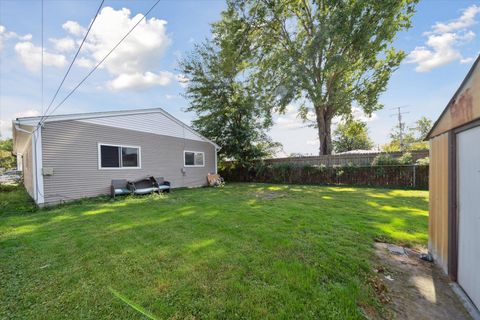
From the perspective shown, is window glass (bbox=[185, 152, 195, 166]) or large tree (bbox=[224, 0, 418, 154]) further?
large tree (bbox=[224, 0, 418, 154])

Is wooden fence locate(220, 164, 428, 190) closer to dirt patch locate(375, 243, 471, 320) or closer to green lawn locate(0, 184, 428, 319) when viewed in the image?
green lawn locate(0, 184, 428, 319)

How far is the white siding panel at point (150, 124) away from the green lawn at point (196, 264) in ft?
13.6

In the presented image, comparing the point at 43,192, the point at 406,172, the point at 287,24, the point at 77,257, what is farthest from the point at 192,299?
the point at 287,24

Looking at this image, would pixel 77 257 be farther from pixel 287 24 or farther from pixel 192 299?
pixel 287 24

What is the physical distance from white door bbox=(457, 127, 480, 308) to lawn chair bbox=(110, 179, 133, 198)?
8.83 metres

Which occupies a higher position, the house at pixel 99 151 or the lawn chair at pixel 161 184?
the house at pixel 99 151

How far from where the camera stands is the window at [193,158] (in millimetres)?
11562

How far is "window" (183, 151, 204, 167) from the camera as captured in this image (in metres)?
11.6

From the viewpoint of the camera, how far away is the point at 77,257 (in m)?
2.94

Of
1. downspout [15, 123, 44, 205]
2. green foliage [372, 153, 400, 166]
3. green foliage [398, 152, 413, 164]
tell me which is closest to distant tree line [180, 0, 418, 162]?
green foliage [372, 153, 400, 166]

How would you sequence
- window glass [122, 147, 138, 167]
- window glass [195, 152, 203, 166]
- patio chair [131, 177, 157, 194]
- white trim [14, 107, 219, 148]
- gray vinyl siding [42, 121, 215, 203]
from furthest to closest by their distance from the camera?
window glass [195, 152, 203, 166] → window glass [122, 147, 138, 167] → patio chair [131, 177, 157, 194] → gray vinyl siding [42, 121, 215, 203] → white trim [14, 107, 219, 148]

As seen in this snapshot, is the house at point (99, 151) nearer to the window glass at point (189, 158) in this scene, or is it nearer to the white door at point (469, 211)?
the window glass at point (189, 158)

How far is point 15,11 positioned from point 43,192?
4816mm

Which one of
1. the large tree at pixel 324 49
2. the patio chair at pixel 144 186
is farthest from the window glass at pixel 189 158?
A: the large tree at pixel 324 49
